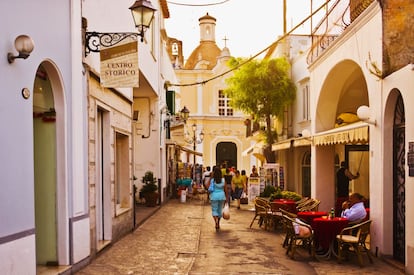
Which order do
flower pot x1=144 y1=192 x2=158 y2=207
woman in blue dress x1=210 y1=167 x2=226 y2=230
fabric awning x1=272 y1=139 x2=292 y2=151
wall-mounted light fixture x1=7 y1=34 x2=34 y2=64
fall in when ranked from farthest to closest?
flower pot x1=144 y1=192 x2=158 y2=207, fabric awning x1=272 y1=139 x2=292 y2=151, woman in blue dress x1=210 y1=167 x2=226 y2=230, wall-mounted light fixture x1=7 y1=34 x2=34 y2=64

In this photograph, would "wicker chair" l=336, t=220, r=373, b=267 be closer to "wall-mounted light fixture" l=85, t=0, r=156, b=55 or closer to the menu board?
"wall-mounted light fixture" l=85, t=0, r=156, b=55

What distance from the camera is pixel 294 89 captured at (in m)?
25.7

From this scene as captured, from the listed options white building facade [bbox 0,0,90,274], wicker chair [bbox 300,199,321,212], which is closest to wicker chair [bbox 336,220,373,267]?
wicker chair [bbox 300,199,321,212]

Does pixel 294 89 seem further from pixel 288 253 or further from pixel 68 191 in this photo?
pixel 68 191

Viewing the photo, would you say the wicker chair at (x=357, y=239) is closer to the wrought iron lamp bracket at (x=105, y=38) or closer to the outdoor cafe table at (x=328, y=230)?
the outdoor cafe table at (x=328, y=230)

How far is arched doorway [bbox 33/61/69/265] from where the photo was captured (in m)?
8.36

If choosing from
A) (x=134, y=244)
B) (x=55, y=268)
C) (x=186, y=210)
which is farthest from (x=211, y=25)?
(x=55, y=268)

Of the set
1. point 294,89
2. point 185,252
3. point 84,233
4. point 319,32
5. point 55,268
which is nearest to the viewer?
point 55,268

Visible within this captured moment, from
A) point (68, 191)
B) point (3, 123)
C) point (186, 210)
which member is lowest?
point (186, 210)

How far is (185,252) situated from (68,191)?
11.3ft

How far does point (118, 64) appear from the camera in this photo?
30.8ft

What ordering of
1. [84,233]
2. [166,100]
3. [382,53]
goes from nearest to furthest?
[84,233] < [382,53] < [166,100]

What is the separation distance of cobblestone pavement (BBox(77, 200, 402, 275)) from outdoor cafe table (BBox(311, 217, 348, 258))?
11.1 inches

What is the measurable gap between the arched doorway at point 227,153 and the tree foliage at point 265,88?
72.1ft
